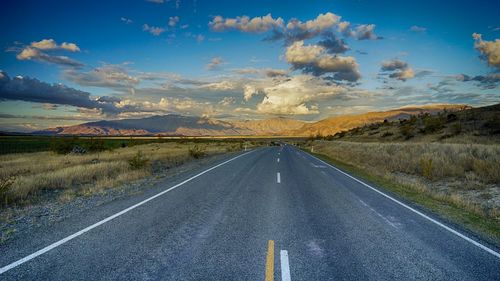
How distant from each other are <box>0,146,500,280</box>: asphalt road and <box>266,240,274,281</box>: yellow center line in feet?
0.04

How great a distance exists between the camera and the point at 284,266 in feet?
14.4

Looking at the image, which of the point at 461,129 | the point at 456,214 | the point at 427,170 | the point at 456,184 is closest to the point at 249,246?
the point at 456,214

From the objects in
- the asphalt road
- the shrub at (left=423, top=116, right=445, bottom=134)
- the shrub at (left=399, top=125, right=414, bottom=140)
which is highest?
the shrub at (left=423, top=116, right=445, bottom=134)

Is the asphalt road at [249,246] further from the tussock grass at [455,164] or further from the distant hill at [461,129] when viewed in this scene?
the distant hill at [461,129]

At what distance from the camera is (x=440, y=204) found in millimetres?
9461

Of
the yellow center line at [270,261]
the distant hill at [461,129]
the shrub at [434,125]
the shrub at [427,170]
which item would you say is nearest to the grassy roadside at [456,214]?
the shrub at [427,170]

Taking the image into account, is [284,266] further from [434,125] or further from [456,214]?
[434,125]

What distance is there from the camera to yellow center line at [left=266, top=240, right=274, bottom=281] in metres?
4.06

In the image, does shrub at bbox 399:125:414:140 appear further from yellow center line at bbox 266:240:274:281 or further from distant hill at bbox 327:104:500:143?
yellow center line at bbox 266:240:274:281

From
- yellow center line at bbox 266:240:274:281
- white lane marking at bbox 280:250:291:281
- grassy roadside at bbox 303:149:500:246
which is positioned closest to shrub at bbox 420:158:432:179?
grassy roadside at bbox 303:149:500:246

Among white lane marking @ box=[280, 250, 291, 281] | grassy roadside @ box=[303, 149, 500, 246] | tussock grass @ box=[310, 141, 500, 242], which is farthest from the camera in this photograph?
tussock grass @ box=[310, 141, 500, 242]

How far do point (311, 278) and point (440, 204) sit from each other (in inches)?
299

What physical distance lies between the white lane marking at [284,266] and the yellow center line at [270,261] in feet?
0.49

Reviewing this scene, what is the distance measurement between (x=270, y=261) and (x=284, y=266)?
0.84ft
